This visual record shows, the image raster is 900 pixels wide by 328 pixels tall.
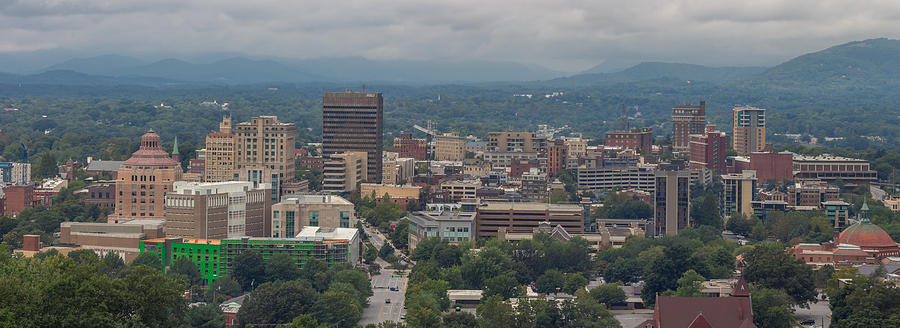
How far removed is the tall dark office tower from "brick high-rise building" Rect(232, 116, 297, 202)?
66.7 ft

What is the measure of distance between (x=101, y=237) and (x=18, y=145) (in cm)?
10076

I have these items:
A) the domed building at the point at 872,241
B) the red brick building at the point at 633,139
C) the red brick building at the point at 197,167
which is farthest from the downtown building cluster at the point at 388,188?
the domed building at the point at 872,241

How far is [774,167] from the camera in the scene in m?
154

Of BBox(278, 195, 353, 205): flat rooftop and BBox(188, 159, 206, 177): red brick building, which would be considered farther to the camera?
BBox(188, 159, 206, 177): red brick building

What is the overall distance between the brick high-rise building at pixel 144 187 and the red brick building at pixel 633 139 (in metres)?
90.3

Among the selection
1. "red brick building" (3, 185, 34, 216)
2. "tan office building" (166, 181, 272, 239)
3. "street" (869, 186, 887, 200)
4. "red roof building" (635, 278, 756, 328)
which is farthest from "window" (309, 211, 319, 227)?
"street" (869, 186, 887, 200)

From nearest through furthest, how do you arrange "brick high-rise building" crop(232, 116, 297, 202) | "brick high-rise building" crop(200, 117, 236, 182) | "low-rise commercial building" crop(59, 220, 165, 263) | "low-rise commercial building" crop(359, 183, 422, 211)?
"low-rise commercial building" crop(59, 220, 165, 263) → "brick high-rise building" crop(232, 116, 297, 202) → "brick high-rise building" crop(200, 117, 236, 182) → "low-rise commercial building" crop(359, 183, 422, 211)

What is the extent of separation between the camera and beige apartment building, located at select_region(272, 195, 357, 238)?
106188mm

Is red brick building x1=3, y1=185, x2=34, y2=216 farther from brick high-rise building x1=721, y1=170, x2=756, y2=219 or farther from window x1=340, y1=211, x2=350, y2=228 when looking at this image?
brick high-rise building x1=721, y1=170, x2=756, y2=219

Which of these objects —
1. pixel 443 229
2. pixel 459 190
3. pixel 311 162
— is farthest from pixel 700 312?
pixel 311 162

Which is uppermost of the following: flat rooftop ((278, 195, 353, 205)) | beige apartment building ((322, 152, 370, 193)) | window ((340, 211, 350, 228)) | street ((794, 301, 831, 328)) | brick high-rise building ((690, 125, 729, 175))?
brick high-rise building ((690, 125, 729, 175))

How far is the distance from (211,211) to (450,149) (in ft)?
283

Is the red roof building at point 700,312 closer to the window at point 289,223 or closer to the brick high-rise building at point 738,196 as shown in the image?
the window at point 289,223

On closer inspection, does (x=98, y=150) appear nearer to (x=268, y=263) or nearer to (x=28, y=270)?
(x=268, y=263)
